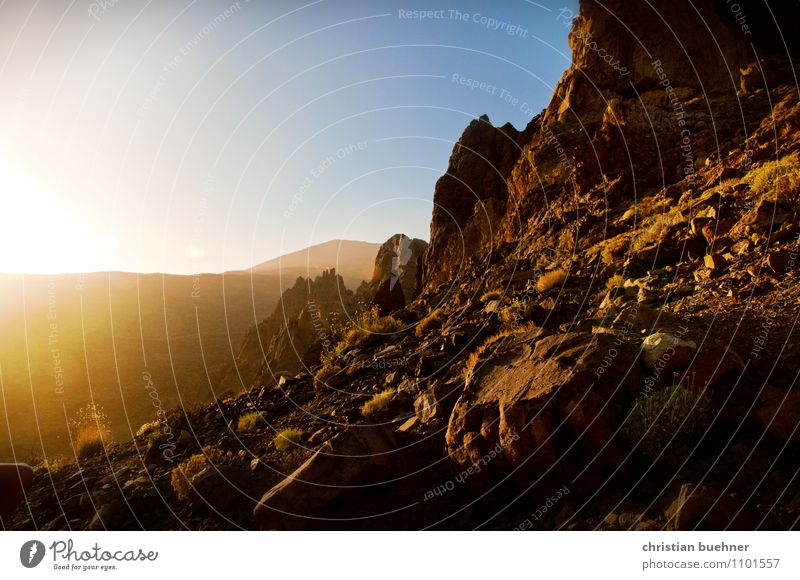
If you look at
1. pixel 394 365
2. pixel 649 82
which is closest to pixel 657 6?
pixel 649 82

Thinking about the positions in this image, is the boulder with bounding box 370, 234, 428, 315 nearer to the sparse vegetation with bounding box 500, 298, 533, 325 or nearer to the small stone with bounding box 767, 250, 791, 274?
→ the sparse vegetation with bounding box 500, 298, 533, 325

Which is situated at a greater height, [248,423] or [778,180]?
[778,180]

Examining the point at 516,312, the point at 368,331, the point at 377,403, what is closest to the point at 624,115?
the point at 516,312

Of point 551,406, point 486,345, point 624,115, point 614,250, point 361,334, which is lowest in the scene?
point 551,406

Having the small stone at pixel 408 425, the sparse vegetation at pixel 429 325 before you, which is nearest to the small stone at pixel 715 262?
the small stone at pixel 408 425

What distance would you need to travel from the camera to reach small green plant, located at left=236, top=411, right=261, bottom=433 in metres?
11.8

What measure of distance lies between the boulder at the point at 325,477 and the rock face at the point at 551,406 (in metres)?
1.57

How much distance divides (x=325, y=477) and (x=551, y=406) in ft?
13.8

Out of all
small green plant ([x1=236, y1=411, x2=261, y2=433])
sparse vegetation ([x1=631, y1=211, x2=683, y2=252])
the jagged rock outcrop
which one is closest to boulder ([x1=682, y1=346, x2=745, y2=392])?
sparse vegetation ([x1=631, y1=211, x2=683, y2=252])

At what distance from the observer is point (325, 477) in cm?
777

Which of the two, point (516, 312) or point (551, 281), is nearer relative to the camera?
point (516, 312)

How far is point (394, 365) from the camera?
13.1 m

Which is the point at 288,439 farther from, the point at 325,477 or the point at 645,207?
the point at 645,207
